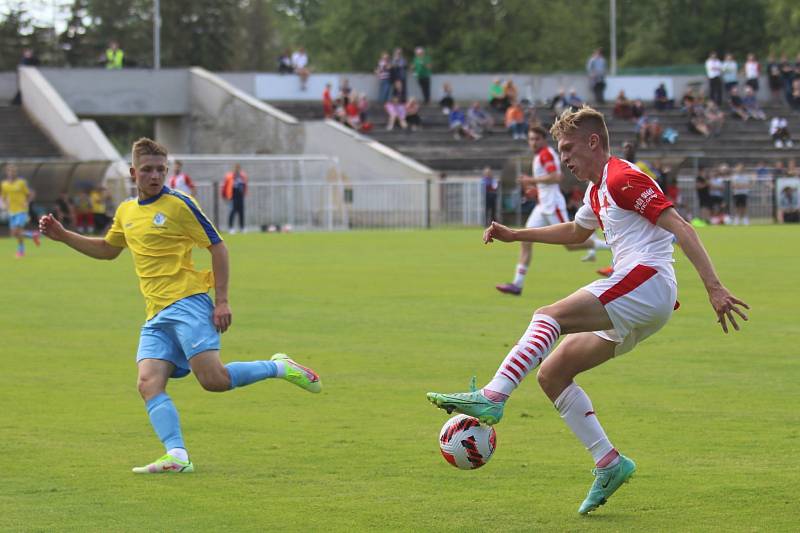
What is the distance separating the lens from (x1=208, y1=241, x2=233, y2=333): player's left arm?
27.7 feet

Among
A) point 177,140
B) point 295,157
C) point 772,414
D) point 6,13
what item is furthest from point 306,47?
point 772,414

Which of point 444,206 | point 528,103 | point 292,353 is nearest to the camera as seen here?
point 292,353

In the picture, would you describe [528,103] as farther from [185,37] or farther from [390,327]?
[390,327]

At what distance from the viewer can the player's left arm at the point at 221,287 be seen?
8.45 metres

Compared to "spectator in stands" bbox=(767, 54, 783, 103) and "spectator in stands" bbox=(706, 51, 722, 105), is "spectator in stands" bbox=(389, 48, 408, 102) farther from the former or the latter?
"spectator in stands" bbox=(767, 54, 783, 103)

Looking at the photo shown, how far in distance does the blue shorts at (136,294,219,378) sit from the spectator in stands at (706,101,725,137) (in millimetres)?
47719

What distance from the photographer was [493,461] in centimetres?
857

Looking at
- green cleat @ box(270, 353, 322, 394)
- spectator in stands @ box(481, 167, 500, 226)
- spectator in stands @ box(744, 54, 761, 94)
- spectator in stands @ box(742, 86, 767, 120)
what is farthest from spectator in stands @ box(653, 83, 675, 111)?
green cleat @ box(270, 353, 322, 394)

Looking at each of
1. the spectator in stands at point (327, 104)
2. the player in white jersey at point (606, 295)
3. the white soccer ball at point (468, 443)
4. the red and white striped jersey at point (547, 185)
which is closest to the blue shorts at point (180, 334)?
the white soccer ball at point (468, 443)

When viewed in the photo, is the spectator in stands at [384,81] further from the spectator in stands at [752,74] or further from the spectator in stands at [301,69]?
the spectator in stands at [752,74]

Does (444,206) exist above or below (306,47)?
below

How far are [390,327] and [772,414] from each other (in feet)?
20.7

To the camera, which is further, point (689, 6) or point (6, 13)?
point (689, 6)

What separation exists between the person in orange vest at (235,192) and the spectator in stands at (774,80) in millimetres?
27414
